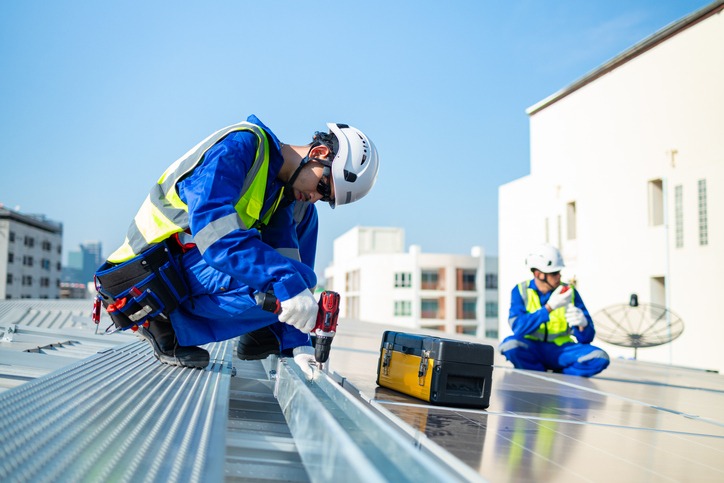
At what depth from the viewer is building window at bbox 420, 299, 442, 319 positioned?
67.8m

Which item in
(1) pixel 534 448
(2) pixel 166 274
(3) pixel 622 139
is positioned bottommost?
(1) pixel 534 448

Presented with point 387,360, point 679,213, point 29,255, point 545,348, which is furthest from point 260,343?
point 29,255

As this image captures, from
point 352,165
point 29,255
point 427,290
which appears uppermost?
point 29,255

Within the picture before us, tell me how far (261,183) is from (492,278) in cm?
6861

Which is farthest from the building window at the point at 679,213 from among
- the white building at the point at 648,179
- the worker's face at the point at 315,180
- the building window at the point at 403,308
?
the building window at the point at 403,308

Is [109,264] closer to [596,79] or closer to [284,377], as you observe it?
[284,377]

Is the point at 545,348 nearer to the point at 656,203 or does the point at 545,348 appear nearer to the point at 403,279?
the point at 656,203

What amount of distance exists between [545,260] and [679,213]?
1253 cm

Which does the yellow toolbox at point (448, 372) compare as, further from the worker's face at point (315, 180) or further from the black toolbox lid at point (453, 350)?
the worker's face at point (315, 180)

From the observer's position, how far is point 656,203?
1809cm

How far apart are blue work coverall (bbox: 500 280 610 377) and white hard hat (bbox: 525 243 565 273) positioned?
16cm

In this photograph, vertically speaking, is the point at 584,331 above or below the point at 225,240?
below

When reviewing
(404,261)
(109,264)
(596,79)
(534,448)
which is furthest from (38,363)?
(404,261)

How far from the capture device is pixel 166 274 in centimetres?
290
